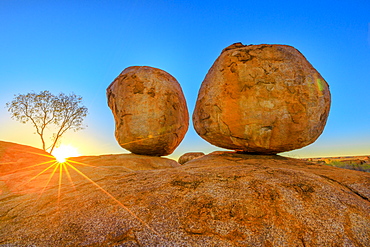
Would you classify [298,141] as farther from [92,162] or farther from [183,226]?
[92,162]

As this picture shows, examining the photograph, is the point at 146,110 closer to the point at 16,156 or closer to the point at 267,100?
the point at 267,100

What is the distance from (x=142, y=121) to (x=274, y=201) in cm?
539

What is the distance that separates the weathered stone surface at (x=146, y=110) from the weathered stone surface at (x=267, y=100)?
7.27ft

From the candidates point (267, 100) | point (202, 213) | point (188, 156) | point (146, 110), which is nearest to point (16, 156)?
point (146, 110)

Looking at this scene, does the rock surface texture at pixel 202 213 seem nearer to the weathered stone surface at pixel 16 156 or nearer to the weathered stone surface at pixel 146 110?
the weathered stone surface at pixel 146 110

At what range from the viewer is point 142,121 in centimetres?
719

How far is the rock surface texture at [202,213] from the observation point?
2.00 metres

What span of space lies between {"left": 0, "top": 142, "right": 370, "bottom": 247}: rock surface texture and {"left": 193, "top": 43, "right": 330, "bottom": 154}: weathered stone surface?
1915 mm

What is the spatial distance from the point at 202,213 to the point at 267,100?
349cm

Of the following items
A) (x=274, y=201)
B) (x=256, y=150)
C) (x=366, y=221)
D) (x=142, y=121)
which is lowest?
(x=366, y=221)

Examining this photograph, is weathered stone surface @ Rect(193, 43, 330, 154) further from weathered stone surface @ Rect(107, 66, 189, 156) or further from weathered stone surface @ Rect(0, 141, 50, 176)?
weathered stone surface @ Rect(0, 141, 50, 176)

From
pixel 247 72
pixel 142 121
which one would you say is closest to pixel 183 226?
pixel 247 72

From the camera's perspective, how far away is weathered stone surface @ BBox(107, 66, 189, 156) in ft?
23.7

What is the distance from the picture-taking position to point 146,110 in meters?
7.20
